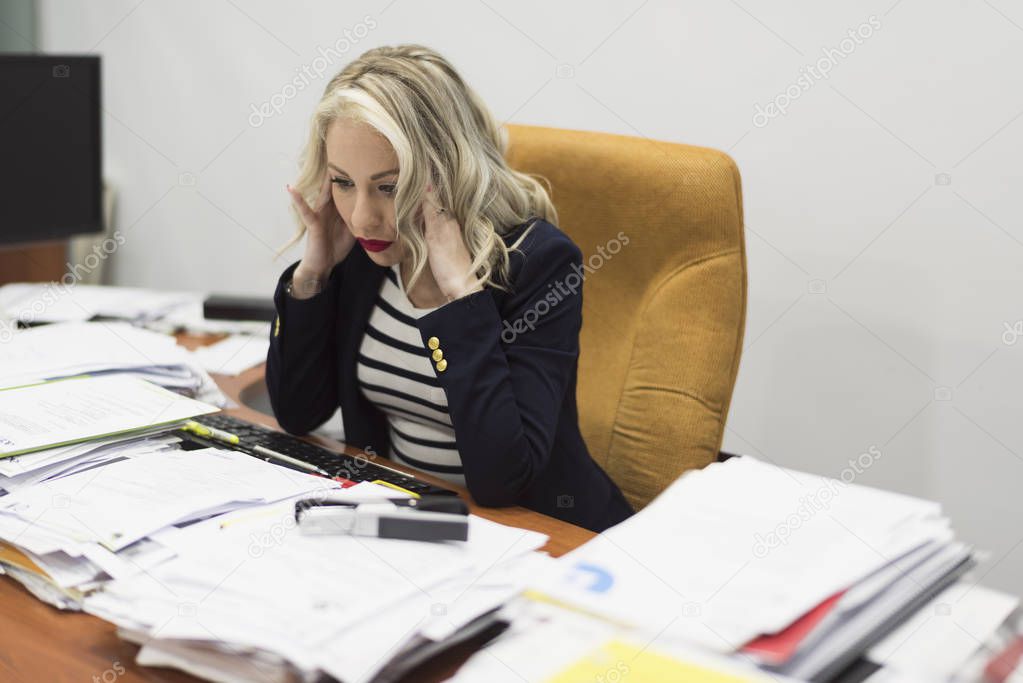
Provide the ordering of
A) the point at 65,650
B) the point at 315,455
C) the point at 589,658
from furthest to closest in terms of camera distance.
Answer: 1. the point at 315,455
2. the point at 65,650
3. the point at 589,658

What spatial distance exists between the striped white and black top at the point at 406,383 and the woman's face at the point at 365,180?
Result: 0.12 m

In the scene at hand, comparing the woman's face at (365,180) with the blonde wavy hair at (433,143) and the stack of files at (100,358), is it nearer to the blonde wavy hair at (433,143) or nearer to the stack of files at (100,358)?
the blonde wavy hair at (433,143)

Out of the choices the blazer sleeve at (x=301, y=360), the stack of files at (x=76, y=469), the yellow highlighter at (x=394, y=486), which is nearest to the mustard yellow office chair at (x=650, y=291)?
the blazer sleeve at (x=301, y=360)

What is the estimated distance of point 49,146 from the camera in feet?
6.51

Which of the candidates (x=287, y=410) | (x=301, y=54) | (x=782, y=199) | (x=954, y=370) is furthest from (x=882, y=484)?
(x=301, y=54)

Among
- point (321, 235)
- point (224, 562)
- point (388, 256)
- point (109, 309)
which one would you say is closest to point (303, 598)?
point (224, 562)

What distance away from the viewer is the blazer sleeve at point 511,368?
125 cm

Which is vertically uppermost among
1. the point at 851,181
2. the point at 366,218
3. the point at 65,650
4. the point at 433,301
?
the point at 851,181

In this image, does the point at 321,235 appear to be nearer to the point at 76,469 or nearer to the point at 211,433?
the point at 211,433

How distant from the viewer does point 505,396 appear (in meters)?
1.29

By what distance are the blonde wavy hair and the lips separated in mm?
29

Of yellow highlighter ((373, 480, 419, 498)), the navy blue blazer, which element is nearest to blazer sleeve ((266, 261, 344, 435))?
the navy blue blazer

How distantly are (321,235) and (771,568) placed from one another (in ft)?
3.12

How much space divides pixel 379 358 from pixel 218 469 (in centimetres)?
43
